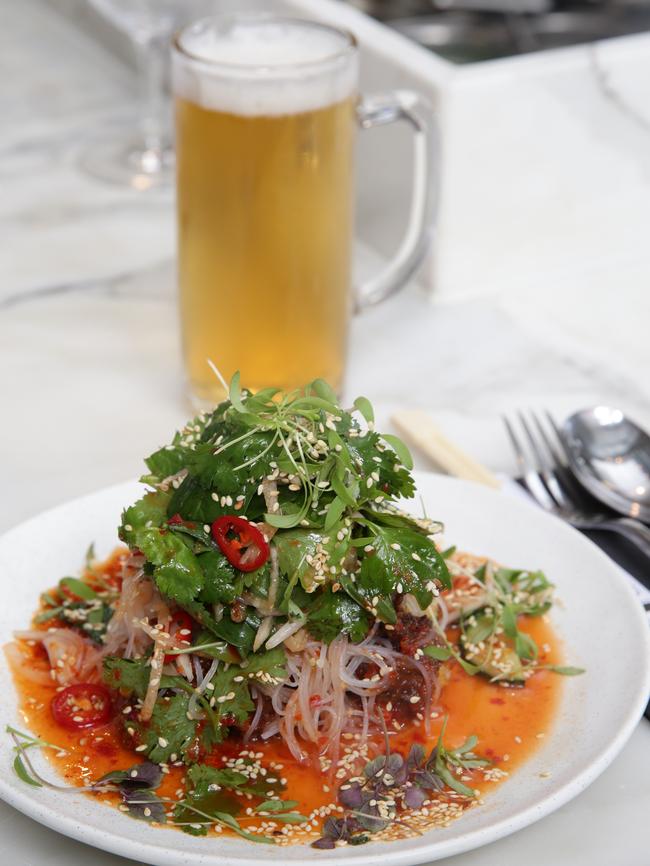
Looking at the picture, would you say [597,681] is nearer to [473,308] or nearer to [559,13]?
[473,308]

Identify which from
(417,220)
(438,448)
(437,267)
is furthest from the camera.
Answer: (437,267)

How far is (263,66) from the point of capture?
5.07ft

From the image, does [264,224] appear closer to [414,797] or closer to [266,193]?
[266,193]

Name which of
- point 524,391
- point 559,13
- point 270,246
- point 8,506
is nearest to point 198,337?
point 270,246

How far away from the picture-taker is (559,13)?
2.89 metres

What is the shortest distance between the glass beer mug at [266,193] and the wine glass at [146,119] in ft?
2.80

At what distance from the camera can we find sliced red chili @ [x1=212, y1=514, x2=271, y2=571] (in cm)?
113

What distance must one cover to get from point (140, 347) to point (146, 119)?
882 mm

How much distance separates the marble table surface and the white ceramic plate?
0.23m

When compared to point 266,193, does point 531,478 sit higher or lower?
lower

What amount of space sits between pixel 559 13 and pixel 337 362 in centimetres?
150

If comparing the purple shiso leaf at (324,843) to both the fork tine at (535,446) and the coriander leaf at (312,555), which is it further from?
the fork tine at (535,446)

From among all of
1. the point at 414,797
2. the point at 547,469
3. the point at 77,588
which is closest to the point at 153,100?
the point at 547,469

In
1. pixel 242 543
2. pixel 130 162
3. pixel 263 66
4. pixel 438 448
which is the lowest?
pixel 130 162
